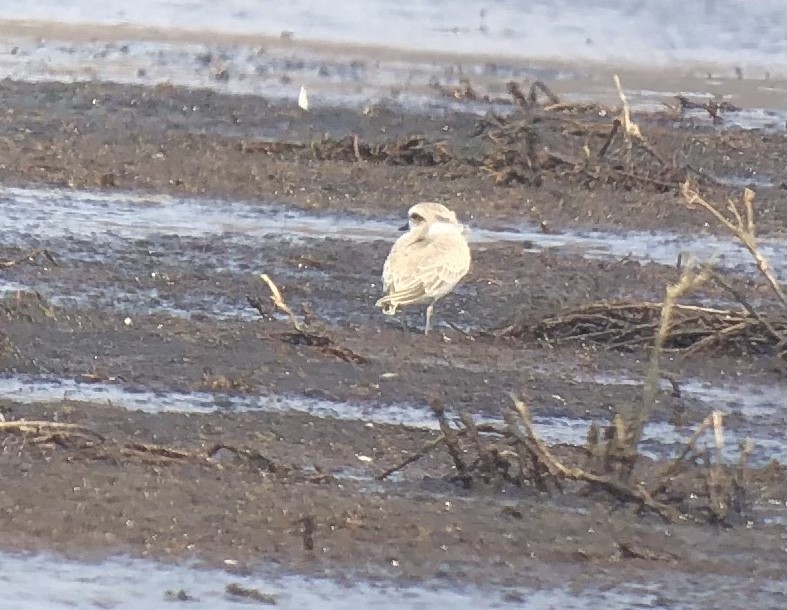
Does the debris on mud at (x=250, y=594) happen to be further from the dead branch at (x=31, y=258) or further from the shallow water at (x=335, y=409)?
the dead branch at (x=31, y=258)

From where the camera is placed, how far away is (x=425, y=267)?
9148 mm

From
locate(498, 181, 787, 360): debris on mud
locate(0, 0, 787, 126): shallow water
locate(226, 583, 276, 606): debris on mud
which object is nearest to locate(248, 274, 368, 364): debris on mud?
locate(498, 181, 787, 360): debris on mud

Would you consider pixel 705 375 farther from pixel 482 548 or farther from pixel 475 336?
pixel 482 548

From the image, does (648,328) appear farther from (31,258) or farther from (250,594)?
(250,594)

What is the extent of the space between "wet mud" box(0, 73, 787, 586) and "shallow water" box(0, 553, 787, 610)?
100 millimetres

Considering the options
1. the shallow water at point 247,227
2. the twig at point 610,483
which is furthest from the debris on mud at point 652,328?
the twig at point 610,483

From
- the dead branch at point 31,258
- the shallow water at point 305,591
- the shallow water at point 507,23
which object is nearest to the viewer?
Result: the shallow water at point 305,591

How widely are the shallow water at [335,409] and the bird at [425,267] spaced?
146 cm

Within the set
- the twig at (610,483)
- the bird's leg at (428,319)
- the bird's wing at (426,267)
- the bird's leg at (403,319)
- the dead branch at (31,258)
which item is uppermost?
the bird's wing at (426,267)

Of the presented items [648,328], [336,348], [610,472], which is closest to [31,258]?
[336,348]

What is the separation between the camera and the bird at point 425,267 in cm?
906

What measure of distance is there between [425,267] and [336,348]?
1.00 meters

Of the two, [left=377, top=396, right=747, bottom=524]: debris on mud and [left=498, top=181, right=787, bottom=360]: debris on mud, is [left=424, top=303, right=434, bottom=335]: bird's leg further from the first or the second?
[left=377, top=396, right=747, bottom=524]: debris on mud

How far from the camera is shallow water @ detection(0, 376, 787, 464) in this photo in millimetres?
7332
